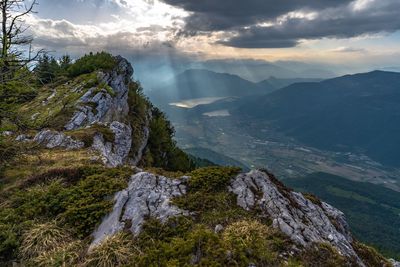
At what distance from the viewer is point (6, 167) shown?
20.6 meters

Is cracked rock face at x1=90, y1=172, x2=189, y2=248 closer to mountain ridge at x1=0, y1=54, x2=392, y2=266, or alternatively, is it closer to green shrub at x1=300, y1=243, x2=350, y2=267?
mountain ridge at x1=0, y1=54, x2=392, y2=266

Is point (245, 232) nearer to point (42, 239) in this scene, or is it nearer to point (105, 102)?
point (42, 239)

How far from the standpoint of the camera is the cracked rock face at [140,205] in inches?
517

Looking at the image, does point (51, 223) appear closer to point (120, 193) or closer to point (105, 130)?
point (120, 193)

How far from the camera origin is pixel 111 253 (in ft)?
36.9

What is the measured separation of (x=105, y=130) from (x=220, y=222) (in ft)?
75.3

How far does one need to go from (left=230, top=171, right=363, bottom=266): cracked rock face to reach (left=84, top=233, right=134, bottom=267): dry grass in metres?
5.35

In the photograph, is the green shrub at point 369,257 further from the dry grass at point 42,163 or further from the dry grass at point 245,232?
the dry grass at point 42,163

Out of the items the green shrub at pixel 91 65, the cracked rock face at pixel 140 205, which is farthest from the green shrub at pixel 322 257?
the green shrub at pixel 91 65

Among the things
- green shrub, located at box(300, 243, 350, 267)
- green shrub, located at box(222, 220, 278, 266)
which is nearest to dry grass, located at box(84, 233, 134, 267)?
green shrub, located at box(222, 220, 278, 266)

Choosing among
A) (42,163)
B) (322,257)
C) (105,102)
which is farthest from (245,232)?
(105,102)

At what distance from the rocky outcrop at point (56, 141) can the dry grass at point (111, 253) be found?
16.7 meters

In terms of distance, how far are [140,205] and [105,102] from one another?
34225 mm

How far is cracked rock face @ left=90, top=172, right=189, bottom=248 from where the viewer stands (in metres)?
13.1
